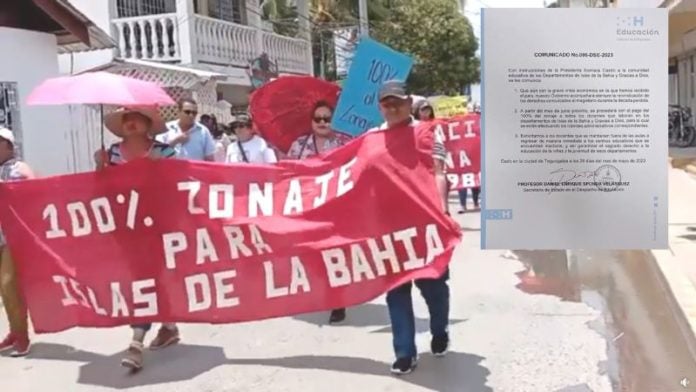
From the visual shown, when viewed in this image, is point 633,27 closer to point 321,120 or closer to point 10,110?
point 321,120

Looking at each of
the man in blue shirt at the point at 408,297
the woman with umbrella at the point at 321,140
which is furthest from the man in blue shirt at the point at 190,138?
the man in blue shirt at the point at 408,297

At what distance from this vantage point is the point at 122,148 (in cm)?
570

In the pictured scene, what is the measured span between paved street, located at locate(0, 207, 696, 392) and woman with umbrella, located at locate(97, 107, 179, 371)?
0.46 feet

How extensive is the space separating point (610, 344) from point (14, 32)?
7677 millimetres

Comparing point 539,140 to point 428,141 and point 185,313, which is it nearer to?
point 428,141

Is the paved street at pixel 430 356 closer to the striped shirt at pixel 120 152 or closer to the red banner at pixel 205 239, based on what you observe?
the red banner at pixel 205 239

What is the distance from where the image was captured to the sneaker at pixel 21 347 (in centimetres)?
616

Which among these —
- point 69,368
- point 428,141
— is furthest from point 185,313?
point 428,141

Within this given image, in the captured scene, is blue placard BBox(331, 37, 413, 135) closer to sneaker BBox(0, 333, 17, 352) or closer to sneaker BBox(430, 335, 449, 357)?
sneaker BBox(430, 335, 449, 357)

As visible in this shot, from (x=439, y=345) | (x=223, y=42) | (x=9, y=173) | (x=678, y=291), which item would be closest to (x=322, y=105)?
(x=439, y=345)

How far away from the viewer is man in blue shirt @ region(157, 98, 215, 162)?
7.35 metres

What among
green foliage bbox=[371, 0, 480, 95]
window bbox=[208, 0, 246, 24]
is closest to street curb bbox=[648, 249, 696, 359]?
window bbox=[208, 0, 246, 24]

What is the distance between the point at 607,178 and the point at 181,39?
50.0ft

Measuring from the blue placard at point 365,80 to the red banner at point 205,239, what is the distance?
1674 mm
